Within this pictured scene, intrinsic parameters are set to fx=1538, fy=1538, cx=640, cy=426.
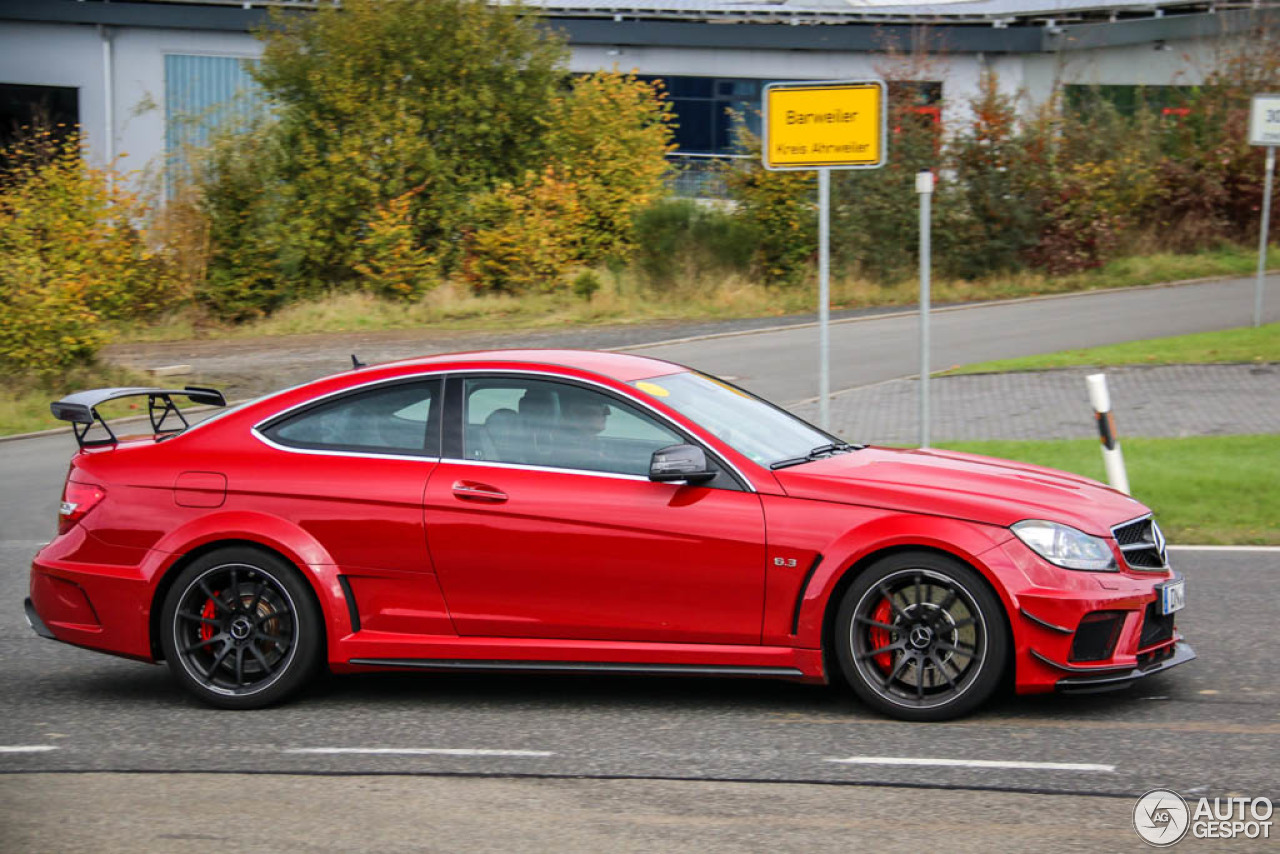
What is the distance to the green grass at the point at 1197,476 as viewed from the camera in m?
10.8

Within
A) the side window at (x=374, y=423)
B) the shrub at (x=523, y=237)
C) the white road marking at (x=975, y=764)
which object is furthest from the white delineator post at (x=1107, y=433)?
the shrub at (x=523, y=237)

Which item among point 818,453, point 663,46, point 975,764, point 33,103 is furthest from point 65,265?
point 663,46

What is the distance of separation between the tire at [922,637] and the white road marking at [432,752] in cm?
128

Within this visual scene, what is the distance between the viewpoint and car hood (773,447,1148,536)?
593 cm

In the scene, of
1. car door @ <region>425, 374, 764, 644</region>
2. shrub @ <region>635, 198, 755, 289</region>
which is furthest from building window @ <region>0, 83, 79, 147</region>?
car door @ <region>425, 374, 764, 644</region>

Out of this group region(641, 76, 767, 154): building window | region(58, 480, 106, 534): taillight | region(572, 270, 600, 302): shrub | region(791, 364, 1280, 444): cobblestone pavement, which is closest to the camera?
region(58, 480, 106, 534): taillight

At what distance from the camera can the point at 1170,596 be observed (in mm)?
6086

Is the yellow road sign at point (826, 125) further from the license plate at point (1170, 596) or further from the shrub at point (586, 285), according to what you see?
the shrub at point (586, 285)

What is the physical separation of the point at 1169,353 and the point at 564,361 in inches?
A: 560

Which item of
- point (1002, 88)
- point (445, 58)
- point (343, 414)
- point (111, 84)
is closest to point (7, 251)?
point (445, 58)

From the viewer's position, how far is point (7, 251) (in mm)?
21031

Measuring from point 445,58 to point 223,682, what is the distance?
78.6ft

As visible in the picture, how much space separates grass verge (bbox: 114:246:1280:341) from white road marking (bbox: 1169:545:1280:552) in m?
16.0

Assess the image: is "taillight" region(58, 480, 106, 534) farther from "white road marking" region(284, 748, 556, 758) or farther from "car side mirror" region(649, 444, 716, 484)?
"car side mirror" region(649, 444, 716, 484)
